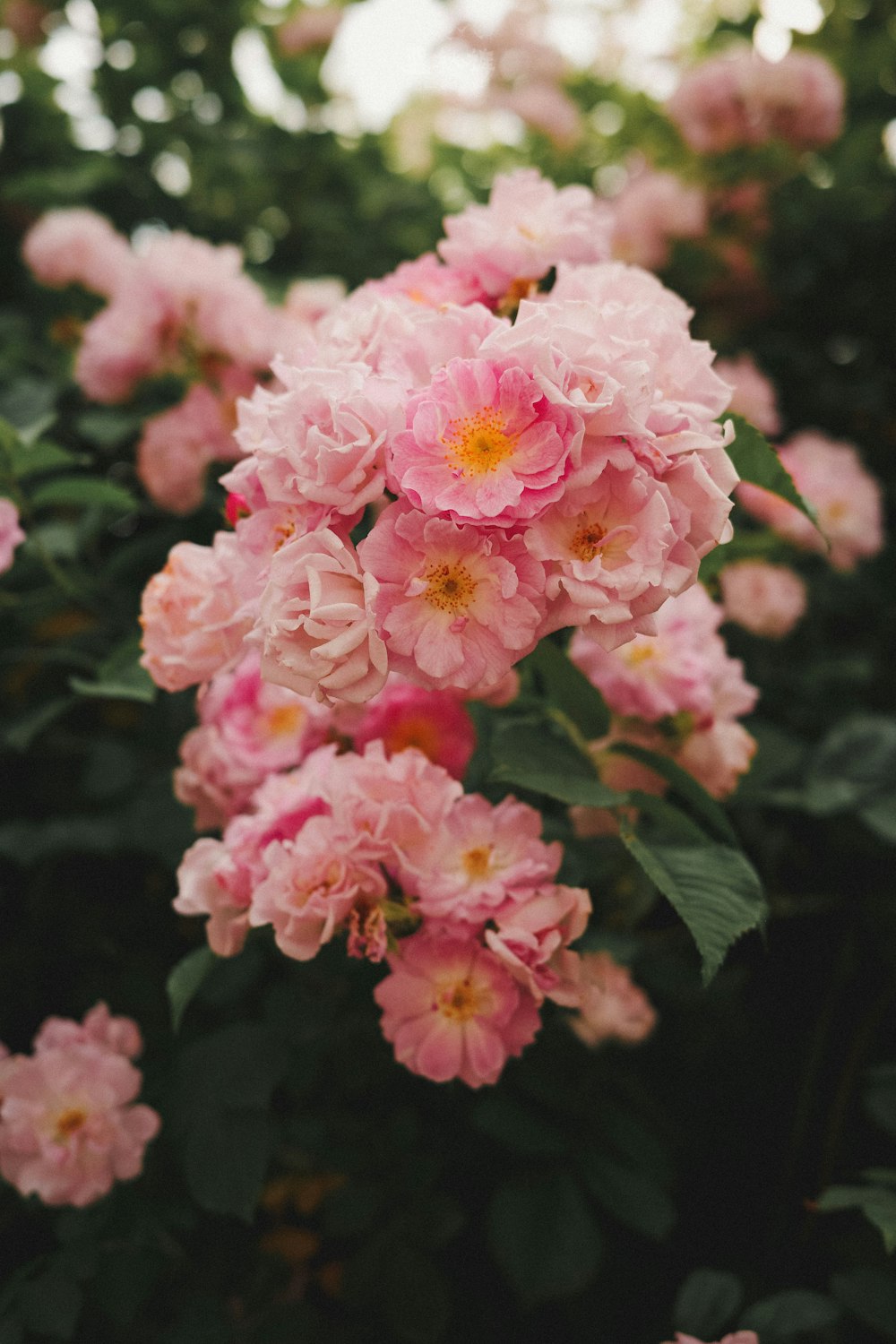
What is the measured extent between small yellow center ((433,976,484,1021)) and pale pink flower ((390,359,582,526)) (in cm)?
41

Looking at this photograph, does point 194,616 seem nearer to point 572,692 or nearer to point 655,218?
point 572,692

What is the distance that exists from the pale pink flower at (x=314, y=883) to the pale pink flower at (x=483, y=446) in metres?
0.30

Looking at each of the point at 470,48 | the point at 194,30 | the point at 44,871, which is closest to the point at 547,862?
the point at 44,871

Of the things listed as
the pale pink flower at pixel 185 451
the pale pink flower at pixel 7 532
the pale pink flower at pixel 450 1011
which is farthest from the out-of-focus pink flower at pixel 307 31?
the pale pink flower at pixel 450 1011

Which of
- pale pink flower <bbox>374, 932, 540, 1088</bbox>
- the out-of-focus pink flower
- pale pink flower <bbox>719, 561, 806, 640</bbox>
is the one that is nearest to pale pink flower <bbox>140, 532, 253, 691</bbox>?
pale pink flower <bbox>374, 932, 540, 1088</bbox>

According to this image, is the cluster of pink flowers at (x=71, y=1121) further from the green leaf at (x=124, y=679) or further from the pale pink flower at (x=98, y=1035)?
the green leaf at (x=124, y=679)

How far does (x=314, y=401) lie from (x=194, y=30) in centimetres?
200

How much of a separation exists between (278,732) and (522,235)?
1.90 feet

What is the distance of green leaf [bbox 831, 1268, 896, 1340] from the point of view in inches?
41.3

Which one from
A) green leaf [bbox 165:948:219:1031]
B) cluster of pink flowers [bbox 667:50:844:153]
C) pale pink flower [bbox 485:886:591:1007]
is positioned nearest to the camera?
pale pink flower [bbox 485:886:591:1007]

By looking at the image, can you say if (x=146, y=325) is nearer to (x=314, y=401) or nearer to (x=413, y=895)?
(x=314, y=401)

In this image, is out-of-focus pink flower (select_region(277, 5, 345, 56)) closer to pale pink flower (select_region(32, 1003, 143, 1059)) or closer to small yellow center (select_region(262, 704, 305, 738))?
small yellow center (select_region(262, 704, 305, 738))

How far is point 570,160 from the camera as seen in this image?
2.39m

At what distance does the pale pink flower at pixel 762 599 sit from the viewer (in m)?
1.65
